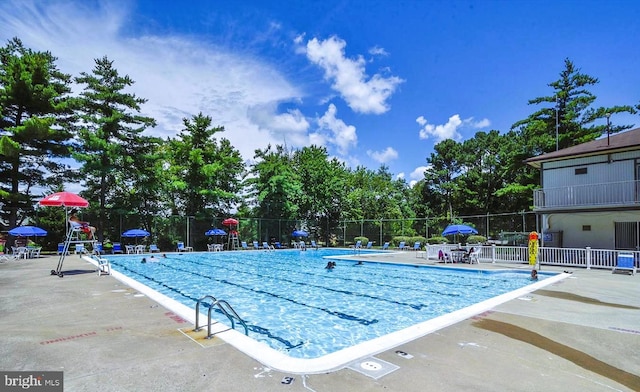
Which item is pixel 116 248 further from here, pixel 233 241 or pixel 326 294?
pixel 326 294

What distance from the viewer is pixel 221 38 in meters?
15.1

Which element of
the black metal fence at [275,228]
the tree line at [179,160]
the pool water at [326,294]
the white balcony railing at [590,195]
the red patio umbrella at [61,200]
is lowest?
the pool water at [326,294]

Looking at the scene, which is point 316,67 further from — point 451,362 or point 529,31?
point 451,362

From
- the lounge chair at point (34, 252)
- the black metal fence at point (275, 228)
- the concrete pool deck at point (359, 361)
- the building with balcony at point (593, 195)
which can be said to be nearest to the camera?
the concrete pool deck at point (359, 361)

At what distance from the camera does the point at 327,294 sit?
10320 mm

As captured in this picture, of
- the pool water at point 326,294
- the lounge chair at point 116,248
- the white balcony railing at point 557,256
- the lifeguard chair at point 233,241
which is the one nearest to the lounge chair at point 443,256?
the white balcony railing at point 557,256

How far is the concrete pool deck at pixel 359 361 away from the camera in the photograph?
350 cm

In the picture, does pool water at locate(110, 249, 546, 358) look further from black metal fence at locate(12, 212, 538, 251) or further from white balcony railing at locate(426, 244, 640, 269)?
black metal fence at locate(12, 212, 538, 251)

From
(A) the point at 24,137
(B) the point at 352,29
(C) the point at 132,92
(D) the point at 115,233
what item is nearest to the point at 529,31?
(B) the point at 352,29

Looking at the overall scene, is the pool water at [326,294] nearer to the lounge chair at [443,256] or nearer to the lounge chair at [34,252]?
the lounge chair at [443,256]

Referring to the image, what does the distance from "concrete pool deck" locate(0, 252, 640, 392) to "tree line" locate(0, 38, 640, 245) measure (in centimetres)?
1714

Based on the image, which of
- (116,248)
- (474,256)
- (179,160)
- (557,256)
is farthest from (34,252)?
(557,256)

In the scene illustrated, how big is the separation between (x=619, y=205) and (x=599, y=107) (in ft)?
53.0

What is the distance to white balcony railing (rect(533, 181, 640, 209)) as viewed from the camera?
1523 cm
